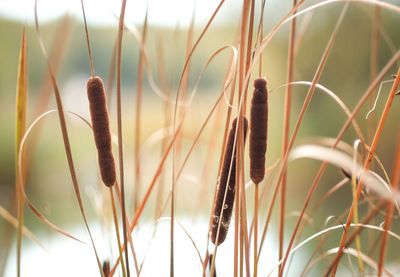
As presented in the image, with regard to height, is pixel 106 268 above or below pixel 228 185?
below

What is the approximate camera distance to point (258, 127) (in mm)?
380

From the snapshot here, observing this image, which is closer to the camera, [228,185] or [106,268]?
[228,185]

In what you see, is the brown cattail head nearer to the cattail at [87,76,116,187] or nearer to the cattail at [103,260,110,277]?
the cattail at [87,76,116,187]

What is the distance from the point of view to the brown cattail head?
1.23 feet

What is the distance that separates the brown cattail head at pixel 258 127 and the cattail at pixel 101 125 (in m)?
0.13

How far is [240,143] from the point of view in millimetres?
373

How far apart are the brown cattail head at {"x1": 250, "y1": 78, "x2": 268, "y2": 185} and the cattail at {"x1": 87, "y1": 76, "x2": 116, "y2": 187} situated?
0.13 metres

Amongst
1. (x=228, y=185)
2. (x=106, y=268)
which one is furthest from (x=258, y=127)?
(x=106, y=268)

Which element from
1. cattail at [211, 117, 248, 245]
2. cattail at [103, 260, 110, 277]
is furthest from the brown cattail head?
cattail at [103, 260, 110, 277]

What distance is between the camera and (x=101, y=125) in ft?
1.26

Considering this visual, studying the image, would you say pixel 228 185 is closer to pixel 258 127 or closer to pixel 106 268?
pixel 258 127

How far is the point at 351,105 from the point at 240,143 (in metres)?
4.84

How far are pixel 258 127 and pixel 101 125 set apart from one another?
5.4 inches

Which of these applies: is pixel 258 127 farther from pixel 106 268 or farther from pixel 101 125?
pixel 106 268
